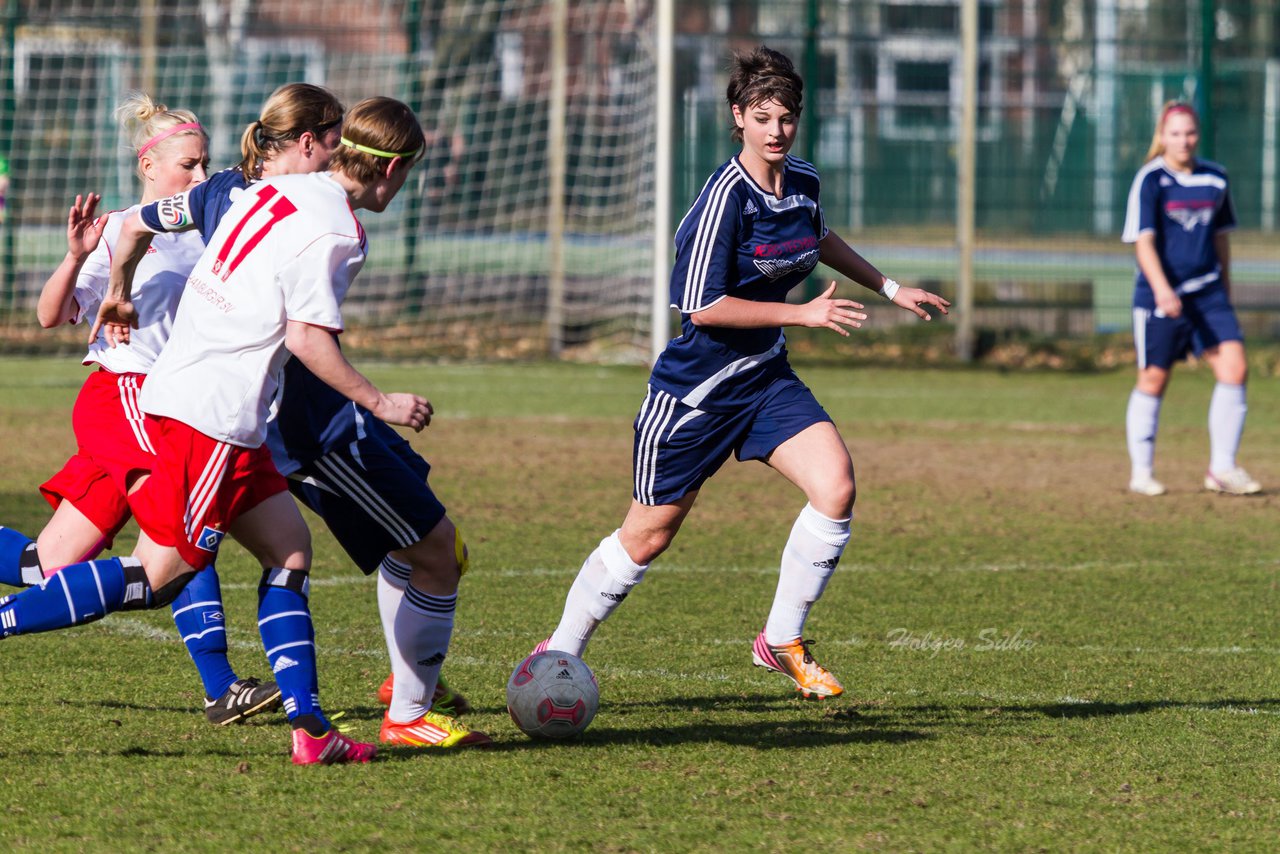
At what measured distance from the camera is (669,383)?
5273 mm

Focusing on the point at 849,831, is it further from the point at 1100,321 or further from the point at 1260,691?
the point at 1100,321

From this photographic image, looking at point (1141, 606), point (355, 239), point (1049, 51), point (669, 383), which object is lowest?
point (1141, 606)

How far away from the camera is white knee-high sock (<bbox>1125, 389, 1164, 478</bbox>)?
9688 millimetres

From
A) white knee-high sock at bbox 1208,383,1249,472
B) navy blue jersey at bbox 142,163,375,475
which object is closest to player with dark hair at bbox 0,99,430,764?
navy blue jersey at bbox 142,163,375,475

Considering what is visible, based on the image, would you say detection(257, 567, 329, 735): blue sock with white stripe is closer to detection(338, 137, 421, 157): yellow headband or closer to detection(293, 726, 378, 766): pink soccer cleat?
detection(293, 726, 378, 766): pink soccer cleat

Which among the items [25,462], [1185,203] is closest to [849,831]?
[1185,203]

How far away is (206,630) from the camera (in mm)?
5086

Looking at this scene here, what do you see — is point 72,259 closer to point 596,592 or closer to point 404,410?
point 404,410

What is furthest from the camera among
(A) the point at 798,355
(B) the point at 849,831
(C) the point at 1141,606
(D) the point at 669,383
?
(A) the point at 798,355

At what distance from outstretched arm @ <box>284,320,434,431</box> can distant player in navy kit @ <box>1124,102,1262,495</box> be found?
21.4 feet

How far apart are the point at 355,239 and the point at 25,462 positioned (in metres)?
6.57

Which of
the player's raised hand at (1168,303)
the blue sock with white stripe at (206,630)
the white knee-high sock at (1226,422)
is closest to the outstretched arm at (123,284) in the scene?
the blue sock with white stripe at (206,630)

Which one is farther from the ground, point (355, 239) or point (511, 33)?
point (511, 33)

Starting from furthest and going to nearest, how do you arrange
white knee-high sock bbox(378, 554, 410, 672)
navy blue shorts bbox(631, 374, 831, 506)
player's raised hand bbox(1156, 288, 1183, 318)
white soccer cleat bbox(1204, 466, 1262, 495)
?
white soccer cleat bbox(1204, 466, 1262, 495) < player's raised hand bbox(1156, 288, 1183, 318) < navy blue shorts bbox(631, 374, 831, 506) < white knee-high sock bbox(378, 554, 410, 672)
